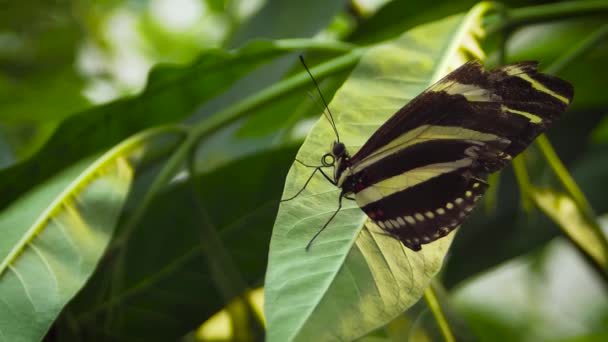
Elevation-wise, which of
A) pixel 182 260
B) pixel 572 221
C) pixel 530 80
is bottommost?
pixel 572 221

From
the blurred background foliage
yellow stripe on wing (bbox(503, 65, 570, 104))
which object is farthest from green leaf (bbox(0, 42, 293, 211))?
yellow stripe on wing (bbox(503, 65, 570, 104))

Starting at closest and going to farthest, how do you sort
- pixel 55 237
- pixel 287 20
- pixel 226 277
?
pixel 55 237 < pixel 226 277 < pixel 287 20

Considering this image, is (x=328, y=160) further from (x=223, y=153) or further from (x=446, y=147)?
(x=223, y=153)

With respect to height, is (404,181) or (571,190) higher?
(404,181)

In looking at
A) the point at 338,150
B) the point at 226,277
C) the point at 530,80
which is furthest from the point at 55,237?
the point at 530,80

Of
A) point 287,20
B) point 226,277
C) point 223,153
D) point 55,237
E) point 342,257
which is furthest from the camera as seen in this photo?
point 223,153

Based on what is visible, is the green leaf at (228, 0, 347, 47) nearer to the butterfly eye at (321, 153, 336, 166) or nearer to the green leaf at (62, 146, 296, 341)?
the green leaf at (62, 146, 296, 341)

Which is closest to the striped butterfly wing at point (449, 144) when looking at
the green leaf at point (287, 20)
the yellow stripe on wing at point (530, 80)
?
the yellow stripe on wing at point (530, 80)
